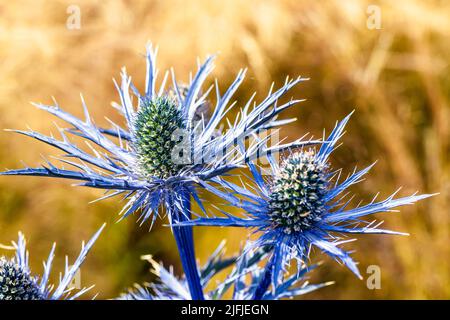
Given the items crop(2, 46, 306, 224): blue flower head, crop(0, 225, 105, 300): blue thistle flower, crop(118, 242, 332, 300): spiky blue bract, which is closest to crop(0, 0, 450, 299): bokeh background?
crop(118, 242, 332, 300): spiky blue bract

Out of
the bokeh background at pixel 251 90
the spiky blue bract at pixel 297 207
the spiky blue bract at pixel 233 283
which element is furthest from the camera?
the bokeh background at pixel 251 90

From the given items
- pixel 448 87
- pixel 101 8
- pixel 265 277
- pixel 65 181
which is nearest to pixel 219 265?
pixel 265 277

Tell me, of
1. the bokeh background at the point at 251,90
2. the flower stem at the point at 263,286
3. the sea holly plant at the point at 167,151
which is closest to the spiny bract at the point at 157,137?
the sea holly plant at the point at 167,151

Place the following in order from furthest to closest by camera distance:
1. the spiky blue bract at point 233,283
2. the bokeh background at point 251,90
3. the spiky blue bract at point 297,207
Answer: the bokeh background at point 251,90
the spiky blue bract at point 233,283
the spiky blue bract at point 297,207

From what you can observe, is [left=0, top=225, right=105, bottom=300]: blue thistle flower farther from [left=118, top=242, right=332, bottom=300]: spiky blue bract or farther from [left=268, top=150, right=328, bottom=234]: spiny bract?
[left=268, top=150, right=328, bottom=234]: spiny bract

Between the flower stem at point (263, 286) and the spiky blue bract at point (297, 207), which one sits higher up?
the spiky blue bract at point (297, 207)

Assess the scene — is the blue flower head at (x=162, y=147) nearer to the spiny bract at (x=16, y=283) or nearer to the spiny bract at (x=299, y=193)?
the spiny bract at (x=299, y=193)

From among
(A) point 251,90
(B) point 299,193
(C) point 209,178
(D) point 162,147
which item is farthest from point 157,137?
(A) point 251,90
